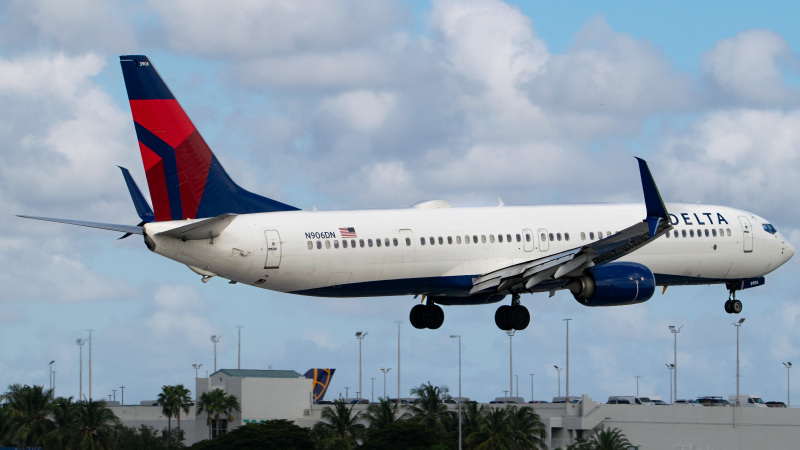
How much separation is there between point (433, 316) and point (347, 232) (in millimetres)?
8889

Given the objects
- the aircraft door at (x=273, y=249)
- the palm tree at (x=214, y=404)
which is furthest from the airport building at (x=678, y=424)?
the aircraft door at (x=273, y=249)

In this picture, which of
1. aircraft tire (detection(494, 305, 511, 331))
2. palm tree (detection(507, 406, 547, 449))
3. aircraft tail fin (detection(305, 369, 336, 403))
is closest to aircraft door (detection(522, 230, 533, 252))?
aircraft tire (detection(494, 305, 511, 331))

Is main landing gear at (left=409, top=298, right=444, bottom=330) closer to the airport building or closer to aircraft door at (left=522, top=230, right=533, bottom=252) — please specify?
aircraft door at (left=522, top=230, right=533, bottom=252)

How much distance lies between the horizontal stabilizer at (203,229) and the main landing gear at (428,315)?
12.9 metres

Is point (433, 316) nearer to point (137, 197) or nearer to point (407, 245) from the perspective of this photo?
point (407, 245)

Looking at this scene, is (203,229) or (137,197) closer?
(203,229)

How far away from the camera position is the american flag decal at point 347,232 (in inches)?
2087

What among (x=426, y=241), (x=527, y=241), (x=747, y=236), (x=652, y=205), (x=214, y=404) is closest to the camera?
(x=652, y=205)

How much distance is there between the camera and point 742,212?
204 feet

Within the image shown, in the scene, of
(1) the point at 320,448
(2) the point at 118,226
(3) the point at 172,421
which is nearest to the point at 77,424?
(1) the point at 320,448

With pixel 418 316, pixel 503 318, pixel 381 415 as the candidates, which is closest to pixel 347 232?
pixel 418 316

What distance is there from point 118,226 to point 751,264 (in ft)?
95.6

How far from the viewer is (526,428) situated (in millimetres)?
107750

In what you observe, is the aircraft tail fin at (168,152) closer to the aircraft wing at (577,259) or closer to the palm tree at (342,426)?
the aircraft wing at (577,259)
